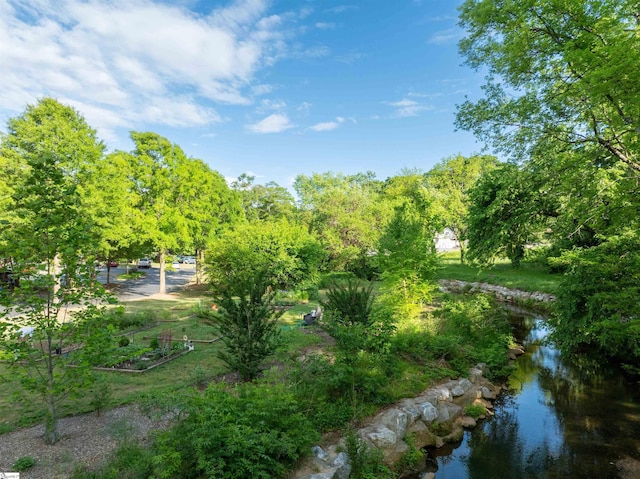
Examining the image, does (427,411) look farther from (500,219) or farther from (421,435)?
(500,219)

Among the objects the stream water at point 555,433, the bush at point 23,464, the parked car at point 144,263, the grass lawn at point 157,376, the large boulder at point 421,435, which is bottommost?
the stream water at point 555,433

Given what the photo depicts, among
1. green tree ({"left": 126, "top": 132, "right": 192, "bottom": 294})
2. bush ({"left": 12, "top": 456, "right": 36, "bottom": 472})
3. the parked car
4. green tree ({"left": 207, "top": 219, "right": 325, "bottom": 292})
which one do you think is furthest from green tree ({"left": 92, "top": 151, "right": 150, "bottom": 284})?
the parked car

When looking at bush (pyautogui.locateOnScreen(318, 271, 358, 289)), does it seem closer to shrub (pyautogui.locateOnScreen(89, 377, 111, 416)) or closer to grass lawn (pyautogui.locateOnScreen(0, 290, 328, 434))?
grass lawn (pyautogui.locateOnScreen(0, 290, 328, 434))

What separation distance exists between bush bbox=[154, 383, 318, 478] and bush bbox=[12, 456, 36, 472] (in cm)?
208

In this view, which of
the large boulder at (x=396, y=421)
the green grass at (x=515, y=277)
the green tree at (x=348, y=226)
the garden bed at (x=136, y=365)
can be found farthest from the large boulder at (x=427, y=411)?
the green tree at (x=348, y=226)

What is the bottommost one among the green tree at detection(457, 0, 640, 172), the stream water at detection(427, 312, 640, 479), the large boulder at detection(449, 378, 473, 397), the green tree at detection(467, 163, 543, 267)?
the stream water at detection(427, 312, 640, 479)

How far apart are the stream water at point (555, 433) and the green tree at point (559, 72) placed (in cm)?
628

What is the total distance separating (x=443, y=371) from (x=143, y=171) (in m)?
21.6

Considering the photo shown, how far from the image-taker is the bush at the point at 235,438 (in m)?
4.57

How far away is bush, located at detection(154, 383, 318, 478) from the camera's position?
180 inches

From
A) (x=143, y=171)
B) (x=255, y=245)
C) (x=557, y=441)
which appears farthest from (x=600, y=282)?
(x=143, y=171)

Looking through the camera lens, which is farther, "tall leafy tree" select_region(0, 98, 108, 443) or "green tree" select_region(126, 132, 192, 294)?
"green tree" select_region(126, 132, 192, 294)

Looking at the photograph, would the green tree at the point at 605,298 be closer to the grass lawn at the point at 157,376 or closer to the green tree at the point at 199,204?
the grass lawn at the point at 157,376

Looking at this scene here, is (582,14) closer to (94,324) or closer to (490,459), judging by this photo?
(490,459)
